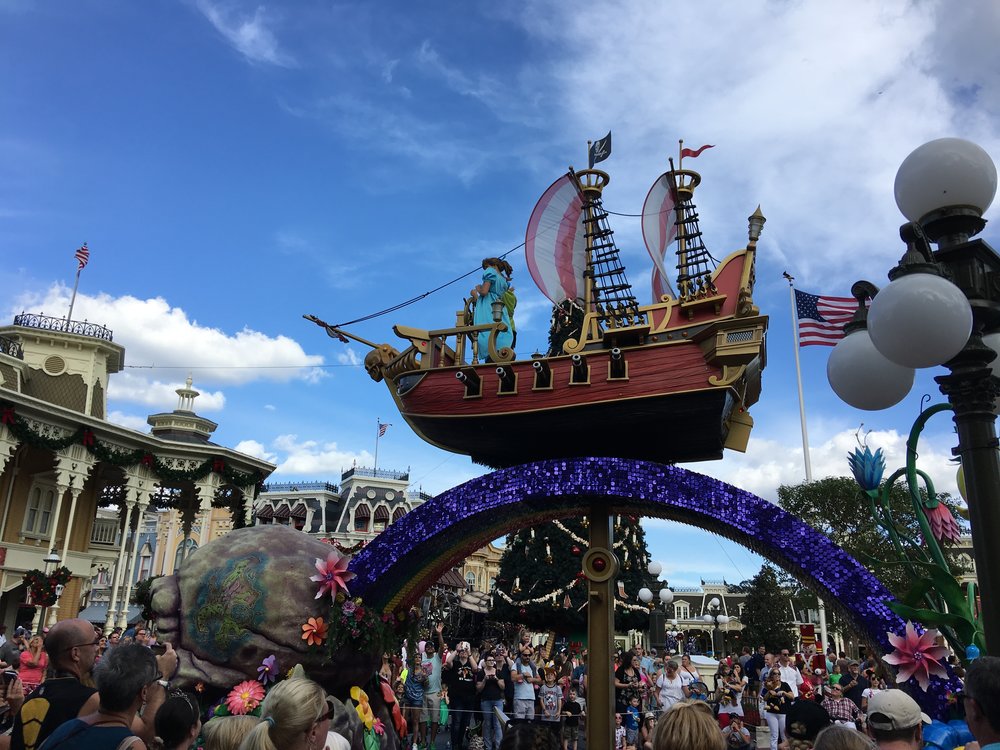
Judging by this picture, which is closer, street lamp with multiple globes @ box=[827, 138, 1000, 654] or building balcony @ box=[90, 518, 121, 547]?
street lamp with multiple globes @ box=[827, 138, 1000, 654]

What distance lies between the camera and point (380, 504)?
176ft

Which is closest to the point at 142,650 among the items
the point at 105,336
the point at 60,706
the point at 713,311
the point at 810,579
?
the point at 60,706

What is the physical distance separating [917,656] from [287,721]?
14.8 ft

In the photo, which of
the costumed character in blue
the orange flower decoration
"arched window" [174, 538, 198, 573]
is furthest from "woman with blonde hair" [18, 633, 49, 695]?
the costumed character in blue

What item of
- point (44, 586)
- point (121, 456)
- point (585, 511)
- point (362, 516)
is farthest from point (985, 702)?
point (362, 516)

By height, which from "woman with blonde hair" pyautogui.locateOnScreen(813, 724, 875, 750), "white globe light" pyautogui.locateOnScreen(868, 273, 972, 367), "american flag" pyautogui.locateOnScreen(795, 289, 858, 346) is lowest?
"woman with blonde hair" pyautogui.locateOnScreen(813, 724, 875, 750)

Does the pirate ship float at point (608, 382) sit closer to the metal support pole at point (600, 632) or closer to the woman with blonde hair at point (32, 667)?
the metal support pole at point (600, 632)

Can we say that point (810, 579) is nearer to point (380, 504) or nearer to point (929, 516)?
point (929, 516)

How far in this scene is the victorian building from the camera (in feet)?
79.0

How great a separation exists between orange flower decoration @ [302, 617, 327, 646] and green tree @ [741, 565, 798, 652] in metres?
30.7

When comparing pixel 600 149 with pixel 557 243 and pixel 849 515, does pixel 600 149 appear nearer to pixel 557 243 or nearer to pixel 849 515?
pixel 557 243

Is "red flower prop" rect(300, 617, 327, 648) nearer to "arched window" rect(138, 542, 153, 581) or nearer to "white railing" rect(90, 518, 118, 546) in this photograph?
"white railing" rect(90, 518, 118, 546)

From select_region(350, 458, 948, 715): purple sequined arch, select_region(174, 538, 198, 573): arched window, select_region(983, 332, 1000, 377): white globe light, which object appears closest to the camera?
select_region(983, 332, 1000, 377): white globe light

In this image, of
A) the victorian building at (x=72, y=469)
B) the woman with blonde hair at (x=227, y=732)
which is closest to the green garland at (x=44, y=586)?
the victorian building at (x=72, y=469)
